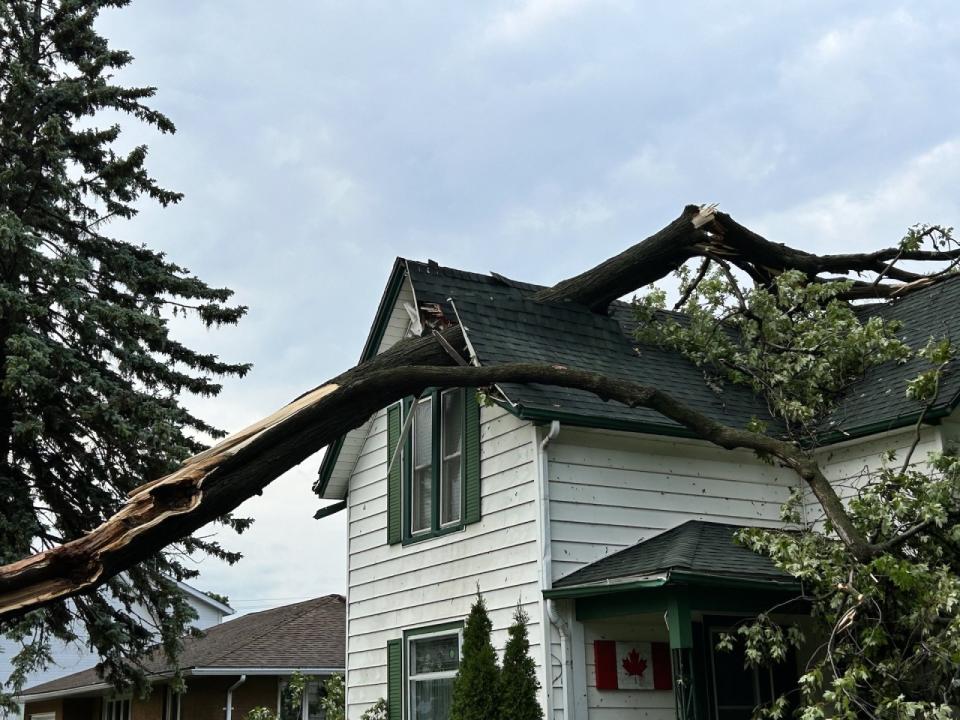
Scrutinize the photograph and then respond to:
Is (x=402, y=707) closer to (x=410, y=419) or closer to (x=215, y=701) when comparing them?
(x=410, y=419)

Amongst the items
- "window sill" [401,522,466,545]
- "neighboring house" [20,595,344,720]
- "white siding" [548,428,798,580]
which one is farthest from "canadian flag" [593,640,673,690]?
"neighboring house" [20,595,344,720]

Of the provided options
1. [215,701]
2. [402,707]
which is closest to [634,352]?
[402,707]

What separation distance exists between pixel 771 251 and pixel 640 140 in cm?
326

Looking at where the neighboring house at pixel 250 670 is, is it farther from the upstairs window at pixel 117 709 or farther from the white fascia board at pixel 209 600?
the white fascia board at pixel 209 600

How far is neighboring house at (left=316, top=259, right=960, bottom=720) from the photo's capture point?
10406 millimetres

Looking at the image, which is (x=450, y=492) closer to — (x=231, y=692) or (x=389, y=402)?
(x=389, y=402)

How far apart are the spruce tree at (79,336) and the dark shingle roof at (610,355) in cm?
522

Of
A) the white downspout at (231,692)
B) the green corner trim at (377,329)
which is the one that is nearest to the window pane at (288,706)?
the white downspout at (231,692)

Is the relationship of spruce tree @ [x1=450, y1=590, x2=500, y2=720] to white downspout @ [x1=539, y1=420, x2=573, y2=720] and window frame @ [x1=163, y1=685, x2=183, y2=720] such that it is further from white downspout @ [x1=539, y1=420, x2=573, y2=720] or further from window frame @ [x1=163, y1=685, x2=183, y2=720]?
window frame @ [x1=163, y1=685, x2=183, y2=720]

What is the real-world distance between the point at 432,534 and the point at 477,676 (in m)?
2.40

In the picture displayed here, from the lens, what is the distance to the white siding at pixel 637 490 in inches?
435

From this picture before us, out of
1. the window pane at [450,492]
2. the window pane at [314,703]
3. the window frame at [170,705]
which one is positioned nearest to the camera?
the window pane at [450,492]

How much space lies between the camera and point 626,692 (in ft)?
34.9

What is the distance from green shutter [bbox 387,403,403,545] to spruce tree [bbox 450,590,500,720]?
2616 mm
